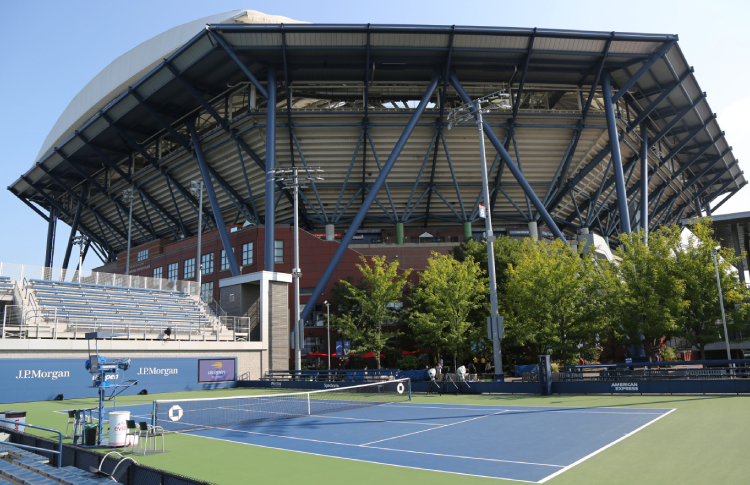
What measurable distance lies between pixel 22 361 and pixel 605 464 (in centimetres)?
2771

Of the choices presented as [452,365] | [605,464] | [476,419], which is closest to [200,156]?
[452,365]

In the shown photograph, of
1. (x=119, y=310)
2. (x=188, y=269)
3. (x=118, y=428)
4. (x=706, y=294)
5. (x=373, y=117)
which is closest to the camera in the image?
(x=118, y=428)

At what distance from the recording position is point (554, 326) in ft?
96.4

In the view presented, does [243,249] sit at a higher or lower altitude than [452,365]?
higher

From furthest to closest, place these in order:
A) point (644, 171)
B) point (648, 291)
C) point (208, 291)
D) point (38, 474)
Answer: point (208, 291) < point (644, 171) < point (648, 291) < point (38, 474)

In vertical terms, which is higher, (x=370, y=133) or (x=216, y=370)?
(x=370, y=133)

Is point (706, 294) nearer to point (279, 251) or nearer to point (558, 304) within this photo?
point (558, 304)

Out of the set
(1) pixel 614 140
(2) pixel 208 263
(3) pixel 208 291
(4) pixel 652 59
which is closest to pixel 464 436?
(1) pixel 614 140

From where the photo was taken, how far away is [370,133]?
4547 cm

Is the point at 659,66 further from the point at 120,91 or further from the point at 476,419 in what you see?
the point at 120,91

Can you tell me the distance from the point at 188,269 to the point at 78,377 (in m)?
27.9

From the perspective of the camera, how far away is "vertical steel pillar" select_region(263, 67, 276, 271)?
39.1 meters

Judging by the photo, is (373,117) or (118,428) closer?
(118,428)

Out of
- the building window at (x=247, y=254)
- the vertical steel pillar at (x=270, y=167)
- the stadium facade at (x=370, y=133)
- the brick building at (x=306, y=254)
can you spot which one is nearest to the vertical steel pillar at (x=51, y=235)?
the stadium facade at (x=370, y=133)
